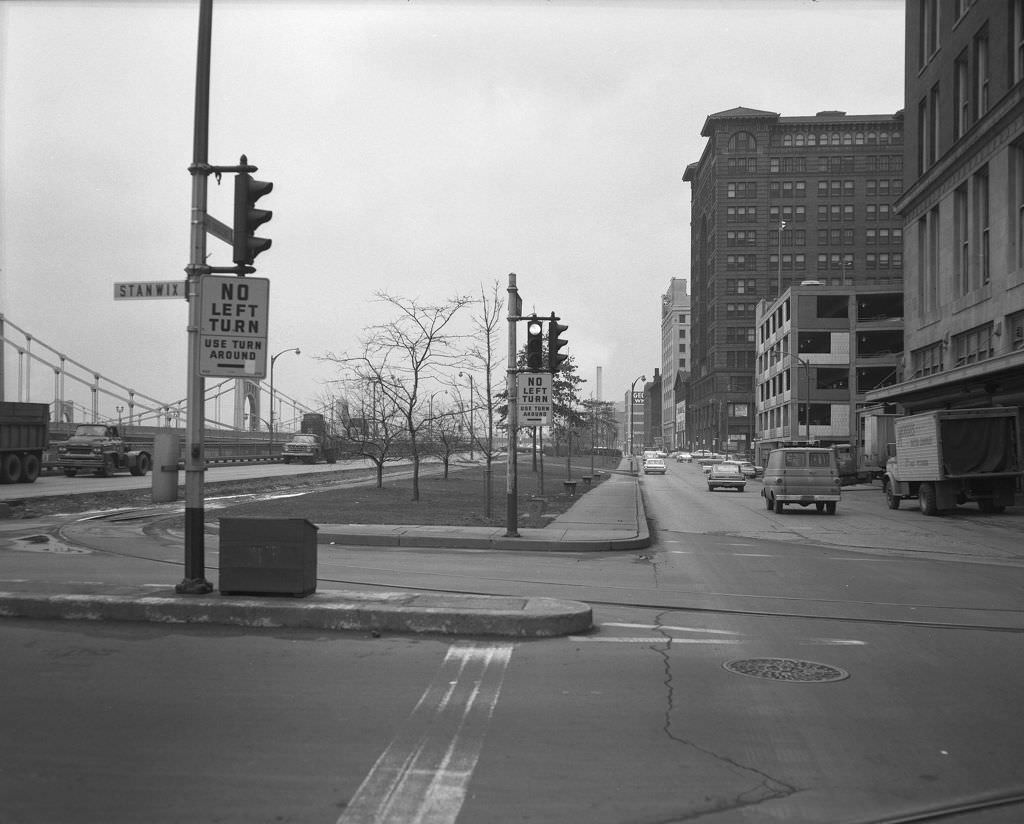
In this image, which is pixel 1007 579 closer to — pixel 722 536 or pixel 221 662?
pixel 722 536

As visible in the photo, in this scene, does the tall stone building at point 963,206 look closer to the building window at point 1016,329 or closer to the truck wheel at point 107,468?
the building window at point 1016,329

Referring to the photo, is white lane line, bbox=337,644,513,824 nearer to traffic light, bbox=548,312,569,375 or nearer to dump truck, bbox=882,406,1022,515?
traffic light, bbox=548,312,569,375

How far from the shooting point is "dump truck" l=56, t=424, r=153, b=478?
131 ft

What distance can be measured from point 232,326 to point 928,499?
80.4 feet

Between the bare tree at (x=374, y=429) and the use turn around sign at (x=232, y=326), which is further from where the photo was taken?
the bare tree at (x=374, y=429)

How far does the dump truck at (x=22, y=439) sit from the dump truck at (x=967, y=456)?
31238mm

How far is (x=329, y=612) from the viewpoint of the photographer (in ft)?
26.8

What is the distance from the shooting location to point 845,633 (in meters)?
8.68

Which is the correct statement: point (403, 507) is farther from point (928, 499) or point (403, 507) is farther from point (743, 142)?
point (743, 142)

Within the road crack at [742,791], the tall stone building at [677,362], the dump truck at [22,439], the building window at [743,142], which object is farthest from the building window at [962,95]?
the tall stone building at [677,362]

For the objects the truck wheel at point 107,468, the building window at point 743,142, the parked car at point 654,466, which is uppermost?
the building window at point 743,142

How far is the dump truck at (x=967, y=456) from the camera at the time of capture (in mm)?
26359

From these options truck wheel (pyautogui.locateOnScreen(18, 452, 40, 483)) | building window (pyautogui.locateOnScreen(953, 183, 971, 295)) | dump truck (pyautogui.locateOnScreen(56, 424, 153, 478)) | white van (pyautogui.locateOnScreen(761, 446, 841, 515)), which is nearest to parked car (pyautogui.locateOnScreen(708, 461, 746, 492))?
building window (pyautogui.locateOnScreen(953, 183, 971, 295))

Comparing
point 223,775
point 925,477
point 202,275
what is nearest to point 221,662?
point 223,775
